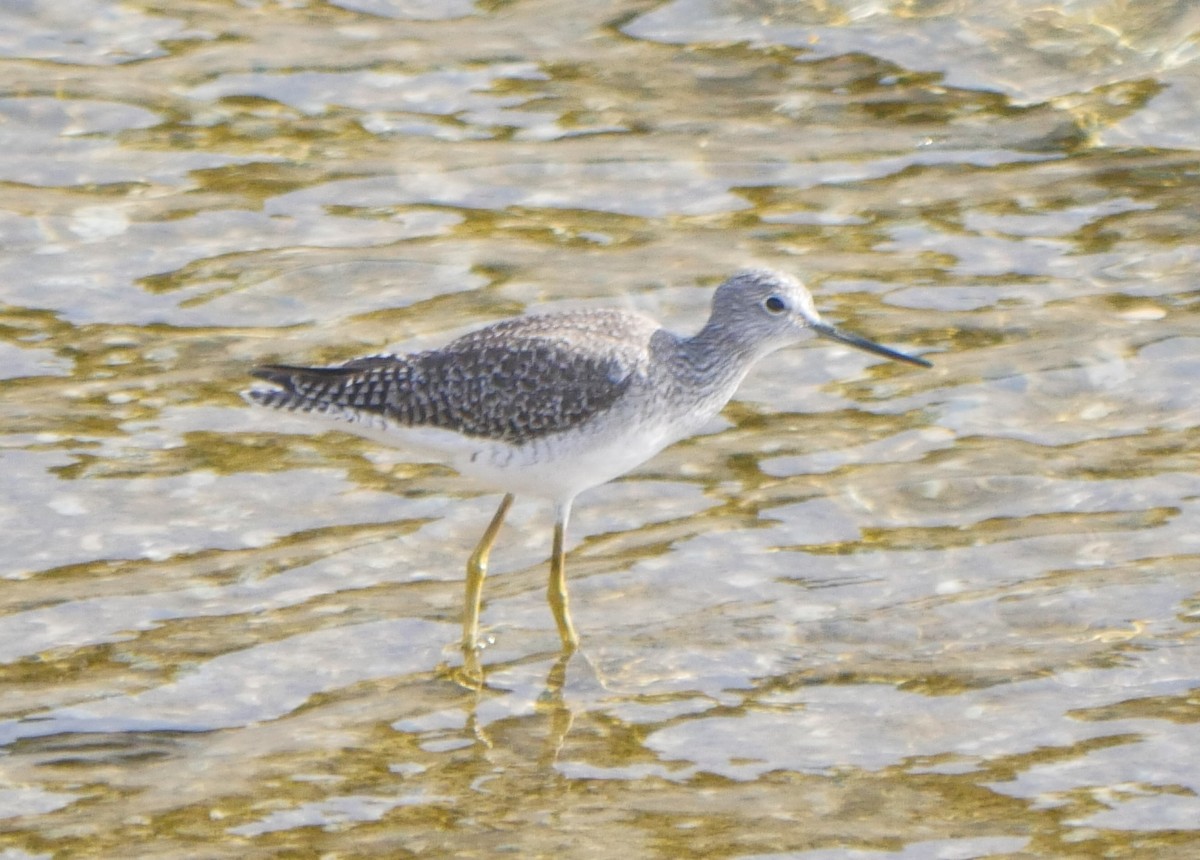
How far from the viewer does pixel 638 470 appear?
10.0 meters

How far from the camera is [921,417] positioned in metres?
10.2

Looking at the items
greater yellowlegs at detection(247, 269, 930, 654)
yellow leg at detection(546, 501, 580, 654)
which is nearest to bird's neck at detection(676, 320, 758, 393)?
greater yellowlegs at detection(247, 269, 930, 654)

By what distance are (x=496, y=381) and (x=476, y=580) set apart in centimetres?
92

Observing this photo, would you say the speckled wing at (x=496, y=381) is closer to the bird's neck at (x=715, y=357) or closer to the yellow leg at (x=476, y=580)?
the bird's neck at (x=715, y=357)

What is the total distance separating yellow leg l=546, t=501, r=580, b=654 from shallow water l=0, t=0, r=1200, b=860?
12cm

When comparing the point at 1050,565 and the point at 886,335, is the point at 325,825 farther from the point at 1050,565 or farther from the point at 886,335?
the point at 886,335

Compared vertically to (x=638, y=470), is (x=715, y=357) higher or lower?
higher

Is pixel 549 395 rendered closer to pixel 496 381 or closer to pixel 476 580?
pixel 496 381

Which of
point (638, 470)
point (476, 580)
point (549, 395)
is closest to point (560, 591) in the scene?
point (476, 580)

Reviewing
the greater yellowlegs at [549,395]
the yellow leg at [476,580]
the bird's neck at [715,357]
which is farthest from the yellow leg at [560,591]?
the bird's neck at [715,357]

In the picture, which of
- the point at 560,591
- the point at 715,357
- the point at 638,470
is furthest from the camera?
the point at 638,470

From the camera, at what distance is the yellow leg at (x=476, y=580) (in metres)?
8.63

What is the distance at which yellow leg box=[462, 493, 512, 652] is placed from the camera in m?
8.63

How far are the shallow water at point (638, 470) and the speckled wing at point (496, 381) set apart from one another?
0.88m
